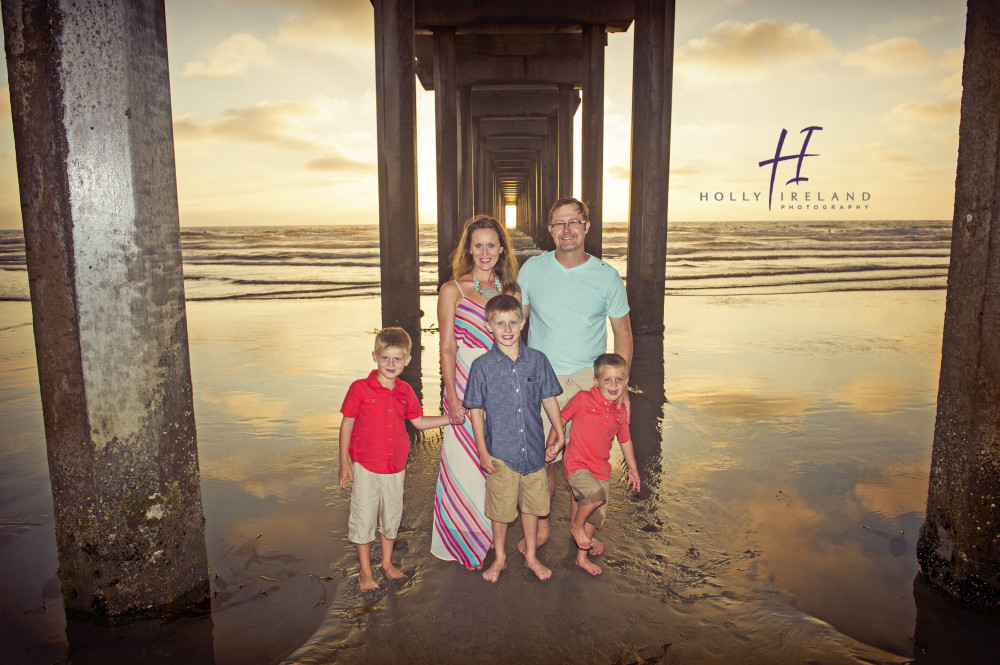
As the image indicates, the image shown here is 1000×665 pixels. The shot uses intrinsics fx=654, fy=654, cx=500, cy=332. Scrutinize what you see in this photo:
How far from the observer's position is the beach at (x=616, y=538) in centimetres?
243

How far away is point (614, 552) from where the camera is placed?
3111 millimetres

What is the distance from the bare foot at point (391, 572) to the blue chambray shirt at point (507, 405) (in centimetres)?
67

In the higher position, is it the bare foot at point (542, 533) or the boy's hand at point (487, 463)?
the boy's hand at point (487, 463)

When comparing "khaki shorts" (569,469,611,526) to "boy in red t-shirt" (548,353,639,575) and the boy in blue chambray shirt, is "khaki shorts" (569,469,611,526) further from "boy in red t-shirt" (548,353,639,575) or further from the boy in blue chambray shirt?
the boy in blue chambray shirt

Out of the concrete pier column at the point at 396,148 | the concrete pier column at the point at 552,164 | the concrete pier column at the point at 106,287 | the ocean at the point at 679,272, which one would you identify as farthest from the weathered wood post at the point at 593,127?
the concrete pier column at the point at 106,287

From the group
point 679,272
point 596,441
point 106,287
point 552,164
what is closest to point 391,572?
point 596,441

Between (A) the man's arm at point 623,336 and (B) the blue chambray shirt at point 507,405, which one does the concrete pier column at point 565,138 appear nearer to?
(A) the man's arm at point 623,336

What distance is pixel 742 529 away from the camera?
3324 millimetres

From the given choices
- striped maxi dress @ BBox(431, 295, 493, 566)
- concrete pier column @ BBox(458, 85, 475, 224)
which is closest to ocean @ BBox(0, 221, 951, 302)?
concrete pier column @ BBox(458, 85, 475, 224)

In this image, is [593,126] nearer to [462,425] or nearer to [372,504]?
[462,425]

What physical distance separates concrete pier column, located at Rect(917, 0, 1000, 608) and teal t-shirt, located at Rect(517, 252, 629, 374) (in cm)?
139

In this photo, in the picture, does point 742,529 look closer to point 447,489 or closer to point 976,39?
point 447,489

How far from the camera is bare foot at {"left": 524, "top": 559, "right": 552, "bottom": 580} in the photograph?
288cm

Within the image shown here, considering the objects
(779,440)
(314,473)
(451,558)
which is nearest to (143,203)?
(451,558)
